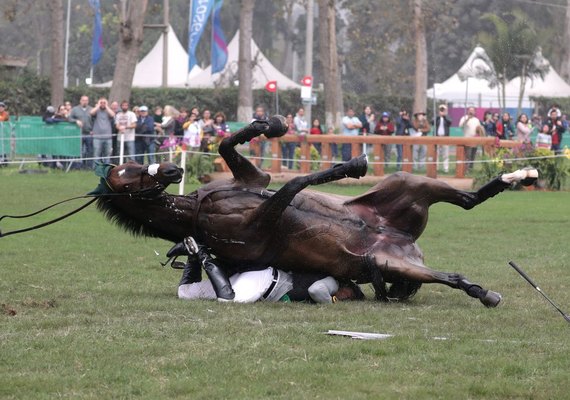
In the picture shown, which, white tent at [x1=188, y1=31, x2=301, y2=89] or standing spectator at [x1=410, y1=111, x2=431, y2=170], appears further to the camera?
white tent at [x1=188, y1=31, x2=301, y2=89]

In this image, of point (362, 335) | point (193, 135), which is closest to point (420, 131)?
point (193, 135)

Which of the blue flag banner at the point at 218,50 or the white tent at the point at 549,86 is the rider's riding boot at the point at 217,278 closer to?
the blue flag banner at the point at 218,50

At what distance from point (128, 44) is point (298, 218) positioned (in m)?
21.8

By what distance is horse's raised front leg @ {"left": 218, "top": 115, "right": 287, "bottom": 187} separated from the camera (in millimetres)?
8891

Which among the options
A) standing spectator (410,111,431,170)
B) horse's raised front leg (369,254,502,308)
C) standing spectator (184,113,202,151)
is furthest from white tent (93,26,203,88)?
horse's raised front leg (369,254,502,308)

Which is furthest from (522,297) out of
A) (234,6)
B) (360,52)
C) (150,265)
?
(234,6)

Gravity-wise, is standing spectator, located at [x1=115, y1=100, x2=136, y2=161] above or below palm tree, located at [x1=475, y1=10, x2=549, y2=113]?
below

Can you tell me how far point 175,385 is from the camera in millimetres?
5918

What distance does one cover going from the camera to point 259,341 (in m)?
7.11

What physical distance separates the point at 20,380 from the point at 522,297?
4.88 meters

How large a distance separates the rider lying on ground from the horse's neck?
0.15 m

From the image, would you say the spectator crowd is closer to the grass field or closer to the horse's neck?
the grass field

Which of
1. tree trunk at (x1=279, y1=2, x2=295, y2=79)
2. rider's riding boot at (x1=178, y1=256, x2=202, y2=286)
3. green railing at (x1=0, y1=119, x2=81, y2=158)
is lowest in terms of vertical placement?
rider's riding boot at (x1=178, y1=256, x2=202, y2=286)

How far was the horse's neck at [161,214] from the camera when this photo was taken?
8938 millimetres
